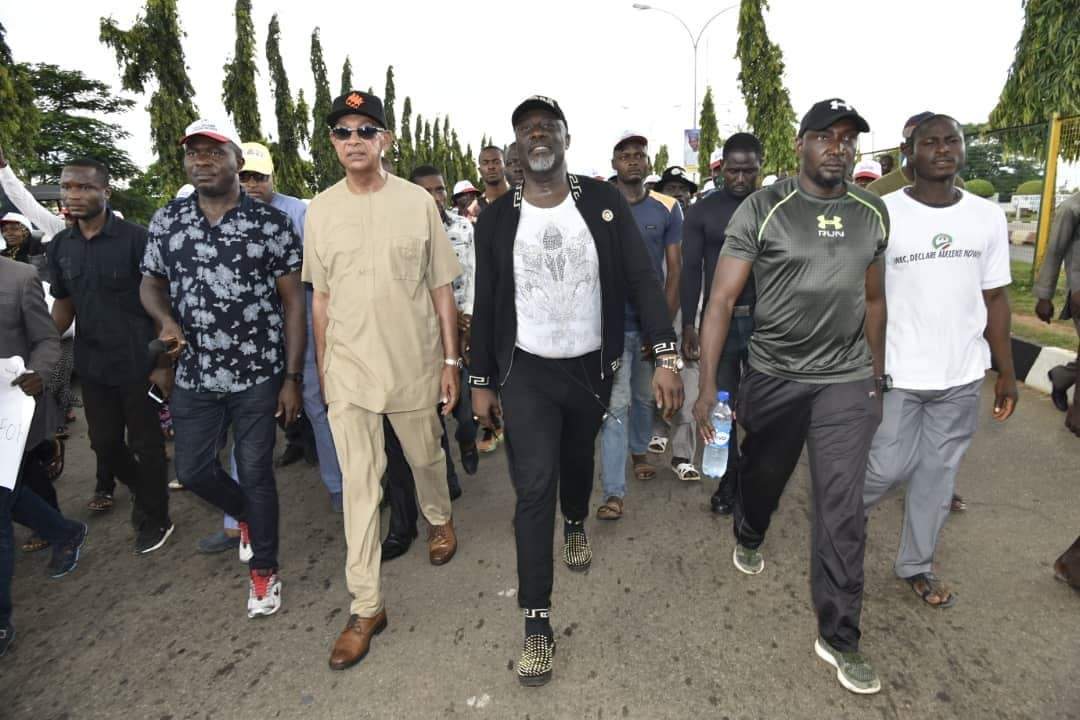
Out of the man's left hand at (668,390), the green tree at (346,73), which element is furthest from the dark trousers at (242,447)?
the green tree at (346,73)

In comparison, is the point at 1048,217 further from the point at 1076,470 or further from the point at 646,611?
the point at 646,611

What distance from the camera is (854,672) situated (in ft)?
8.24

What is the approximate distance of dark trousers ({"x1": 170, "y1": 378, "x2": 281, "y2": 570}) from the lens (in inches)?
127

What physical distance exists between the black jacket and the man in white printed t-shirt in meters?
1.09

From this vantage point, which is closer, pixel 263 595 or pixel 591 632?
pixel 591 632

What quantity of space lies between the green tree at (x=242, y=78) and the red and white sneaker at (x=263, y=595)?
22749mm

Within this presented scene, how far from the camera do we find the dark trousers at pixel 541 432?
2732 millimetres

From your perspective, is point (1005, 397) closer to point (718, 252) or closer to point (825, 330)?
point (825, 330)

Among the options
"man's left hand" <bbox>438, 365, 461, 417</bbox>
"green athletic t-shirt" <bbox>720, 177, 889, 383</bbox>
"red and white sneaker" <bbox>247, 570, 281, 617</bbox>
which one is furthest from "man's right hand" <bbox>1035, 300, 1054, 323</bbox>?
"red and white sneaker" <bbox>247, 570, 281, 617</bbox>

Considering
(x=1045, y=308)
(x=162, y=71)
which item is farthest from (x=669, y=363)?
(x=162, y=71)

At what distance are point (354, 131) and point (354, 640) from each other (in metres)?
2.31

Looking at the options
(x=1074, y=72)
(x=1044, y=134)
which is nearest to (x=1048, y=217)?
(x=1044, y=134)

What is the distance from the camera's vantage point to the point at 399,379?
125 inches

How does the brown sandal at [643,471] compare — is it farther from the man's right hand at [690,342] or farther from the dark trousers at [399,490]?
the dark trousers at [399,490]
